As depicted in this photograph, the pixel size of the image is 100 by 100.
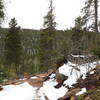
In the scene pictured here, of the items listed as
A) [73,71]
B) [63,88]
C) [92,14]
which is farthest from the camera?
[92,14]

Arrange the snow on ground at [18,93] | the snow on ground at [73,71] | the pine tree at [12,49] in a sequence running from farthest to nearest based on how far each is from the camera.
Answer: the pine tree at [12,49] → the snow on ground at [73,71] → the snow on ground at [18,93]

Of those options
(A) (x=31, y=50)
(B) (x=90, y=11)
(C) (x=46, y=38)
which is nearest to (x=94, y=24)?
(B) (x=90, y=11)

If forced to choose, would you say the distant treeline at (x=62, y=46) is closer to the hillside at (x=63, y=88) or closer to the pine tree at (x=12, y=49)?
the hillside at (x=63, y=88)

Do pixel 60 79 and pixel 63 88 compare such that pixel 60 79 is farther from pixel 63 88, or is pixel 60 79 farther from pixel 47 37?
pixel 47 37

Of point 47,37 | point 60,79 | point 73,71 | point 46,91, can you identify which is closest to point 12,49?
point 47,37

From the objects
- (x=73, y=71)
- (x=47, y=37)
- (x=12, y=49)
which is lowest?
(x=73, y=71)

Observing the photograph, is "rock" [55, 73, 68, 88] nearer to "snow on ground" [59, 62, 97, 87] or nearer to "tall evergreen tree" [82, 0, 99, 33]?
"snow on ground" [59, 62, 97, 87]

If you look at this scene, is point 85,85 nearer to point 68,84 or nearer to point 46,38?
point 68,84

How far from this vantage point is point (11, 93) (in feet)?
46.4

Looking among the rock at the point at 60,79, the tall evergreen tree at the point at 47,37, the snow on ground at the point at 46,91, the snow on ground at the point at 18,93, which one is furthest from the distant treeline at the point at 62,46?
the snow on ground at the point at 18,93

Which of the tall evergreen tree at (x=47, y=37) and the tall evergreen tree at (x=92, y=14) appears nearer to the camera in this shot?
the tall evergreen tree at (x=92, y=14)

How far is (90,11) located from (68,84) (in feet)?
36.3

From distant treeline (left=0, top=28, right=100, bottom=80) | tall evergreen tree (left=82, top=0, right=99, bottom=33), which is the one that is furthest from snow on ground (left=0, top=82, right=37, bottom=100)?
tall evergreen tree (left=82, top=0, right=99, bottom=33)

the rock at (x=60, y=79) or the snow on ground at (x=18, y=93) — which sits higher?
the rock at (x=60, y=79)
